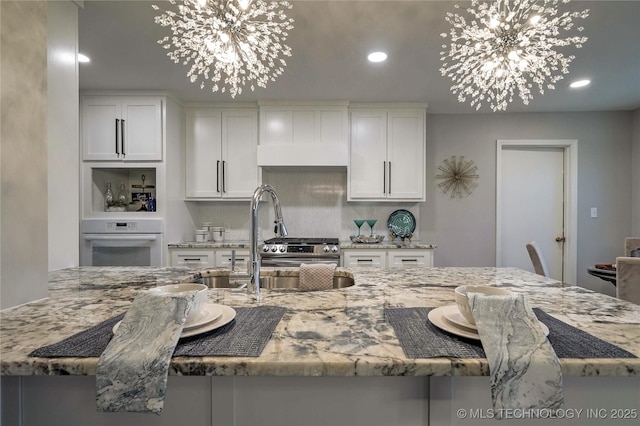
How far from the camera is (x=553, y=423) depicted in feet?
2.31

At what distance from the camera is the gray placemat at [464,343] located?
25.6 inches

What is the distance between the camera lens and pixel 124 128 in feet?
10.6

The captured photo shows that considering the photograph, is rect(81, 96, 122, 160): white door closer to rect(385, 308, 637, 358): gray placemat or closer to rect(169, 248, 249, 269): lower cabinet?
rect(169, 248, 249, 269): lower cabinet

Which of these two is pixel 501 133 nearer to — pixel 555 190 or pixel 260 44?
pixel 555 190

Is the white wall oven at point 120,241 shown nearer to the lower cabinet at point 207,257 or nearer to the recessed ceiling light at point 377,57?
the lower cabinet at point 207,257

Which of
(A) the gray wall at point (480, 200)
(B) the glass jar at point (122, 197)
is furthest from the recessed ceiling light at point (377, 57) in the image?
(B) the glass jar at point (122, 197)

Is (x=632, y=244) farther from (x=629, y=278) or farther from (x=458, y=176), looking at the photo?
(x=458, y=176)

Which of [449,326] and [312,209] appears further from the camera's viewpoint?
[312,209]

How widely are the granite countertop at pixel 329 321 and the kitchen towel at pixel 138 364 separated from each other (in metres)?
0.04

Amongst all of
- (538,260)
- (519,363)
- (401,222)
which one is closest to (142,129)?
(401,222)

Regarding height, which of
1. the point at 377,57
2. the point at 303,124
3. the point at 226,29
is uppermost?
the point at 377,57

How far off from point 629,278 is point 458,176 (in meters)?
2.30

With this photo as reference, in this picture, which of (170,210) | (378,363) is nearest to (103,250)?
(170,210)

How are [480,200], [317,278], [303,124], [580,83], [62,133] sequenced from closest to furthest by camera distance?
1. [317,278]
2. [62,133]
3. [580,83]
4. [303,124]
5. [480,200]
